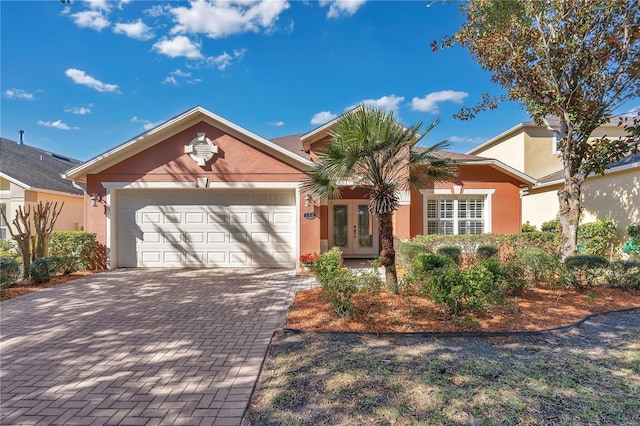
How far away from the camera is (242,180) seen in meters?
9.99

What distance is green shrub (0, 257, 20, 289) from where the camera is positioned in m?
7.32

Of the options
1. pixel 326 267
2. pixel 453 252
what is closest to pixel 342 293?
pixel 326 267

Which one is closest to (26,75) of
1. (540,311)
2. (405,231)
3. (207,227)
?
(207,227)

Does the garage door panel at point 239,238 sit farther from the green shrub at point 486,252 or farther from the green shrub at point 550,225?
the green shrub at point 550,225

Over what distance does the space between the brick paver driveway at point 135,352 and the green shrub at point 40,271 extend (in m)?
0.89

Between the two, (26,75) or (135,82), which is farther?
(135,82)

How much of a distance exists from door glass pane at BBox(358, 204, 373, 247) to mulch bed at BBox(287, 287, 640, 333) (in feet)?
20.1

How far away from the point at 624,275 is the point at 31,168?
23366 millimetres

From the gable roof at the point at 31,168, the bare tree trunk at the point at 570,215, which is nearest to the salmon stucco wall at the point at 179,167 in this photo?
the gable roof at the point at 31,168

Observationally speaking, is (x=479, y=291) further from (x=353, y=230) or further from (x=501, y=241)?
(x=353, y=230)

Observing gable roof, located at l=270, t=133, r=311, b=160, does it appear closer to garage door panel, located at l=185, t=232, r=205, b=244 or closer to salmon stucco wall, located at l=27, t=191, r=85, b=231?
garage door panel, located at l=185, t=232, r=205, b=244

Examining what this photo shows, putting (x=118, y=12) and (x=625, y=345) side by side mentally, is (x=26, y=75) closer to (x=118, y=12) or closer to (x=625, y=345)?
(x=118, y=12)

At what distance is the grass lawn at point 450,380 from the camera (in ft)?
9.06

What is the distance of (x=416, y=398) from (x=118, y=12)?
11.2 metres
